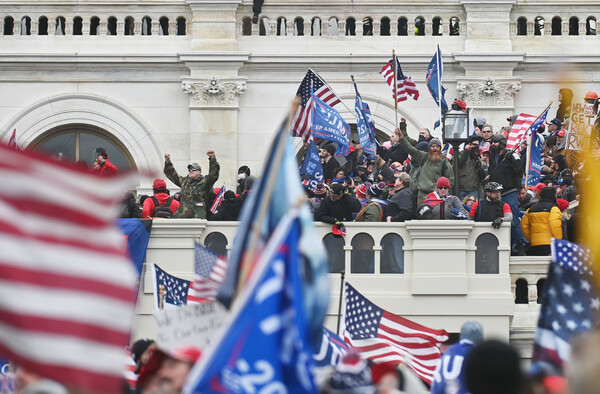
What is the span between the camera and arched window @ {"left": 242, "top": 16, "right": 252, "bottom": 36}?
90.6ft

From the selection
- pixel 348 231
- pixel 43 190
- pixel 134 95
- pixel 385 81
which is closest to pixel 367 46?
pixel 385 81

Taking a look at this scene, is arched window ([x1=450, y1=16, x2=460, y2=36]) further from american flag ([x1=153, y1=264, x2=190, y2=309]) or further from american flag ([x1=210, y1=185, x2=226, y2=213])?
american flag ([x1=153, y1=264, x2=190, y2=309])

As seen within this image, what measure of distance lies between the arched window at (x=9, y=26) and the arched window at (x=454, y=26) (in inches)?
326

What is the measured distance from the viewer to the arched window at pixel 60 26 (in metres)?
27.5

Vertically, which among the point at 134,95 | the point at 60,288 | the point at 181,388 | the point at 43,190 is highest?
the point at 134,95

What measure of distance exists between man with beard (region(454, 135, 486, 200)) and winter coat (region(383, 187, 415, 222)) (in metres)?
1.17

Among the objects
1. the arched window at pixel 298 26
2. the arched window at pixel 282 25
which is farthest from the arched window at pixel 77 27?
the arched window at pixel 298 26

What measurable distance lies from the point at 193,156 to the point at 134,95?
5.74 feet

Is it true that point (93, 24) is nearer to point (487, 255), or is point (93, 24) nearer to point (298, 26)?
point (298, 26)

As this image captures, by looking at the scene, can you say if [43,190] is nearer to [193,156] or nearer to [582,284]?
[582,284]

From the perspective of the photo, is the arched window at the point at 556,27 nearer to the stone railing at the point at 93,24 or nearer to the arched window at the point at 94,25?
the stone railing at the point at 93,24

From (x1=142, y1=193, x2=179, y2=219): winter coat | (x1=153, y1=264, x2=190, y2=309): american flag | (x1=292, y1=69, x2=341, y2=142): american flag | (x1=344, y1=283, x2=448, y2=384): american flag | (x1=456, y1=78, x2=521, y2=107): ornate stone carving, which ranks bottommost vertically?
(x1=344, y1=283, x2=448, y2=384): american flag

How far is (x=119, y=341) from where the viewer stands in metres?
5.85

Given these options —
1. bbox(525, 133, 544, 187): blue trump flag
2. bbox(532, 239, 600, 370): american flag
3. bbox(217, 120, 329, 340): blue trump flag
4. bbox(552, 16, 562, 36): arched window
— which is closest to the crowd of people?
bbox(525, 133, 544, 187): blue trump flag
